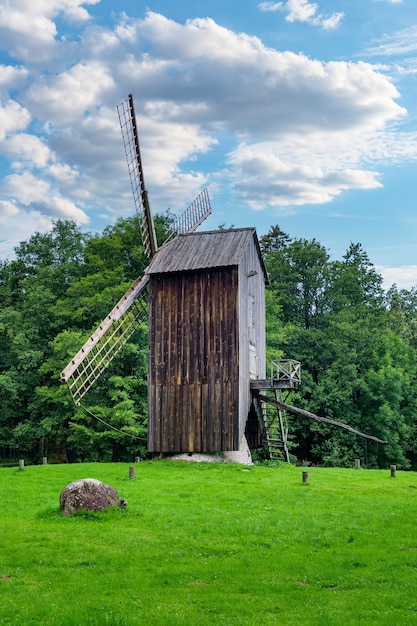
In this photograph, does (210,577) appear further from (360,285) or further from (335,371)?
(360,285)

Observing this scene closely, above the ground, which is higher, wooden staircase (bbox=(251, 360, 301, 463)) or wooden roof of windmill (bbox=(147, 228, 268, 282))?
wooden roof of windmill (bbox=(147, 228, 268, 282))

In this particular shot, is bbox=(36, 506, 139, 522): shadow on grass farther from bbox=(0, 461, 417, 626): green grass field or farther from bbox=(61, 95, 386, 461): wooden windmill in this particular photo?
bbox=(61, 95, 386, 461): wooden windmill

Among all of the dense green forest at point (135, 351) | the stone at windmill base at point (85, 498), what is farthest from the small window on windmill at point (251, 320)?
the stone at windmill base at point (85, 498)

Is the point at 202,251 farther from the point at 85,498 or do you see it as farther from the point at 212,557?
the point at 212,557

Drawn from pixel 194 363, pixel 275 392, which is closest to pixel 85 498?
pixel 194 363

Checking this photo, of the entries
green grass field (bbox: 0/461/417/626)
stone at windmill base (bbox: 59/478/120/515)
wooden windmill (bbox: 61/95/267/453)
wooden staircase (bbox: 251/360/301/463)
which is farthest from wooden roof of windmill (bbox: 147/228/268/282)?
stone at windmill base (bbox: 59/478/120/515)

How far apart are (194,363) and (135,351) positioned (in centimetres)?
874

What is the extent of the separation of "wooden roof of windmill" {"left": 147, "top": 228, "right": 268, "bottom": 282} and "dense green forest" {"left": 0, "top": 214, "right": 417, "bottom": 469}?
26.1 feet

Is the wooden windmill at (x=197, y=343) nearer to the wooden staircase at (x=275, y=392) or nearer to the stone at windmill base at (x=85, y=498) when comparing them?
the wooden staircase at (x=275, y=392)

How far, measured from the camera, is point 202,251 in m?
32.6

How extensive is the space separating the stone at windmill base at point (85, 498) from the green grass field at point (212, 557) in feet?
1.17

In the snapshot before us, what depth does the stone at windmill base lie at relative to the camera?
18.9 metres

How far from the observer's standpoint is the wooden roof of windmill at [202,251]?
1242 inches

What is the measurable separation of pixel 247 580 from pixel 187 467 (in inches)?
663
